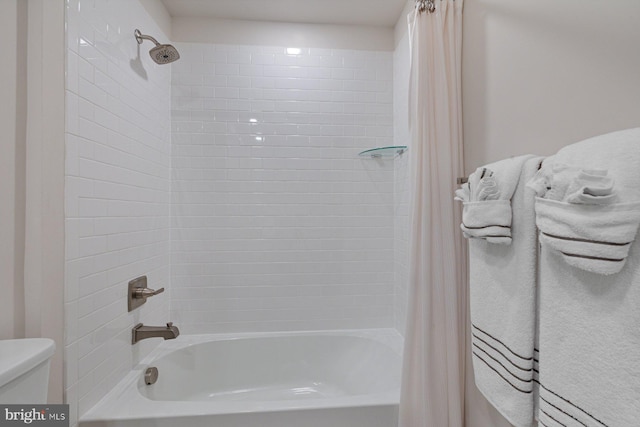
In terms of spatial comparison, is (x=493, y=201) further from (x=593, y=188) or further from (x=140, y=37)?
(x=140, y=37)

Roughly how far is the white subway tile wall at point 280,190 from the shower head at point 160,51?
0.34m

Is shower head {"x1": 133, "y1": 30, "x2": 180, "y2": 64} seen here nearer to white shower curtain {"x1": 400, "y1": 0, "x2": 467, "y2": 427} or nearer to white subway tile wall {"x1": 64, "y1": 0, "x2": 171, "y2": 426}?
white subway tile wall {"x1": 64, "y1": 0, "x2": 171, "y2": 426}

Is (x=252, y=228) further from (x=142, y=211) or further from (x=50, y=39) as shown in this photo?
(x=50, y=39)

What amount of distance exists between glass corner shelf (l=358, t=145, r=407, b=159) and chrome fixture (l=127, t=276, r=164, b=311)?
139 cm

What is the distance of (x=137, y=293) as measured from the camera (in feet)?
4.89

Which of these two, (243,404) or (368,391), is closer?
(243,404)

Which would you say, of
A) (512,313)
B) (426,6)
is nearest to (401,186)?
(426,6)

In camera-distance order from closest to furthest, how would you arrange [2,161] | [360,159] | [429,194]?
[2,161], [429,194], [360,159]

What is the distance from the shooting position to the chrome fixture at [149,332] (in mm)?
1502

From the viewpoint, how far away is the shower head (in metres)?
1.51

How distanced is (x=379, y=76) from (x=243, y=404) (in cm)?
199

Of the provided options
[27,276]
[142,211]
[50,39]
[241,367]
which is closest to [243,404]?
[241,367]

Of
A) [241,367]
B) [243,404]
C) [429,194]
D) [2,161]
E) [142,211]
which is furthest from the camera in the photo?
[241,367]

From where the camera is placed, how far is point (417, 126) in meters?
1.13
